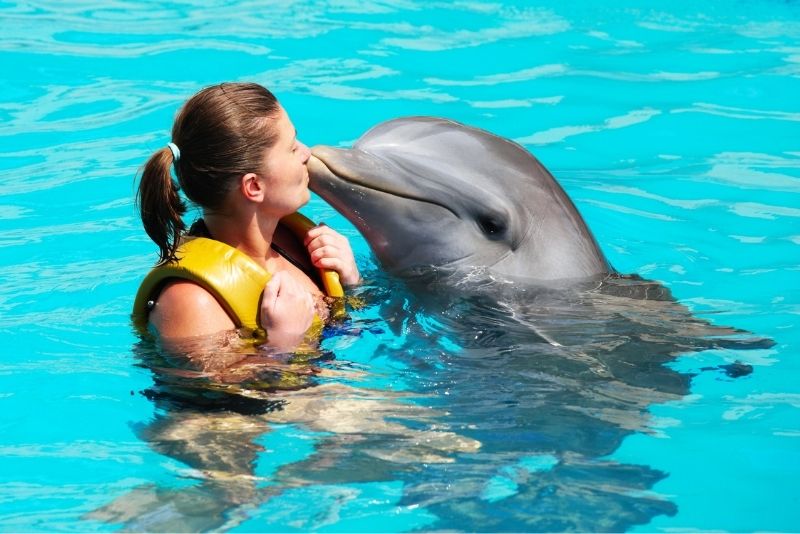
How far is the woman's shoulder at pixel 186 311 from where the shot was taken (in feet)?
17.4

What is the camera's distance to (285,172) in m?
5.57

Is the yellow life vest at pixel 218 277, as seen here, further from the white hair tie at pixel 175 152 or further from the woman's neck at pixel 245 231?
the white hair tie at pixel 175 152

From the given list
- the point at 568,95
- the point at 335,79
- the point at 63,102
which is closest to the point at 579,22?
the point at 568,95

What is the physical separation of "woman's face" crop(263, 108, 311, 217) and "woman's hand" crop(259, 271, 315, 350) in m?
0.34

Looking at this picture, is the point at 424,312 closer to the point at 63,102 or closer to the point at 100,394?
the point at 100,394

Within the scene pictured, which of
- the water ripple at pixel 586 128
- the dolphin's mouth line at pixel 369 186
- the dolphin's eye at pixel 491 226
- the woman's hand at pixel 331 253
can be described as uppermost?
the water ripple at pixel 586 128

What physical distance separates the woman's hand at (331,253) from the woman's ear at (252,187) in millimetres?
557

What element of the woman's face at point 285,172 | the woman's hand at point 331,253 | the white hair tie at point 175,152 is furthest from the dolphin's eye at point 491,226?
the white hair tie at point 175,152

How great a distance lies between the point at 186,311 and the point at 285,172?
806 millimetres

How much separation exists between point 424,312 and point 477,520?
1.50 m

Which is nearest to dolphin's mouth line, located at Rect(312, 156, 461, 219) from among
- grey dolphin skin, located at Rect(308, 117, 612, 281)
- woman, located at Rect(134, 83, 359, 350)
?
grey dolphin skin, located at Rect(308, 117, 612, 281)

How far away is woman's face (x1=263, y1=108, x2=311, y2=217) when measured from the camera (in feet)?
18.2

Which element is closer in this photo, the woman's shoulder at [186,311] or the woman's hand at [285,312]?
the woman's shoulder at [186,311]

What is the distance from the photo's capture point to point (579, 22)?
13562mm
